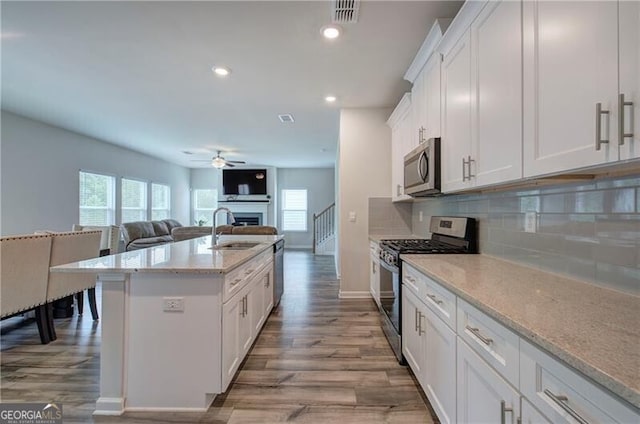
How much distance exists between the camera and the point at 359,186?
14.1 ft

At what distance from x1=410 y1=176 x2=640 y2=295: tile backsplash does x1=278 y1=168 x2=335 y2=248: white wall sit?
27.1 feet

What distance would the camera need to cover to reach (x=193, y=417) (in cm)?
182

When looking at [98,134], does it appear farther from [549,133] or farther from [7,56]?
[549,133]

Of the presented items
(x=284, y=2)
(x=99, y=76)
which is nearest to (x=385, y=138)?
(x=284, y=2)

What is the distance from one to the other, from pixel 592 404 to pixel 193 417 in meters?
1.96

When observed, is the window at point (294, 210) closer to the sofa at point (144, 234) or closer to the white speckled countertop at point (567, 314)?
the sofa at point (144, 234)

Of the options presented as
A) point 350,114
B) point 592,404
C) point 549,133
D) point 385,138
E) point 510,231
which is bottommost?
point 592,404

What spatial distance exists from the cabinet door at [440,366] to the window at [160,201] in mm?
8679

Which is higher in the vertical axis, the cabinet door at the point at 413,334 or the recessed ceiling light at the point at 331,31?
the recessed ceiling light at the point at 331,31

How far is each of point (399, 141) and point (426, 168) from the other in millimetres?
1353

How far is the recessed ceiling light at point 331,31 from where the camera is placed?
7.97 feet

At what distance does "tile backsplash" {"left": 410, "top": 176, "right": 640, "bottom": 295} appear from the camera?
1.17 m

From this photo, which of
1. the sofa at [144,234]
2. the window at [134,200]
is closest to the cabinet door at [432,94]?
the sofa at [144,234]

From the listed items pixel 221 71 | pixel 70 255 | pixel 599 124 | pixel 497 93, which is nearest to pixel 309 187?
pixel 221 71
